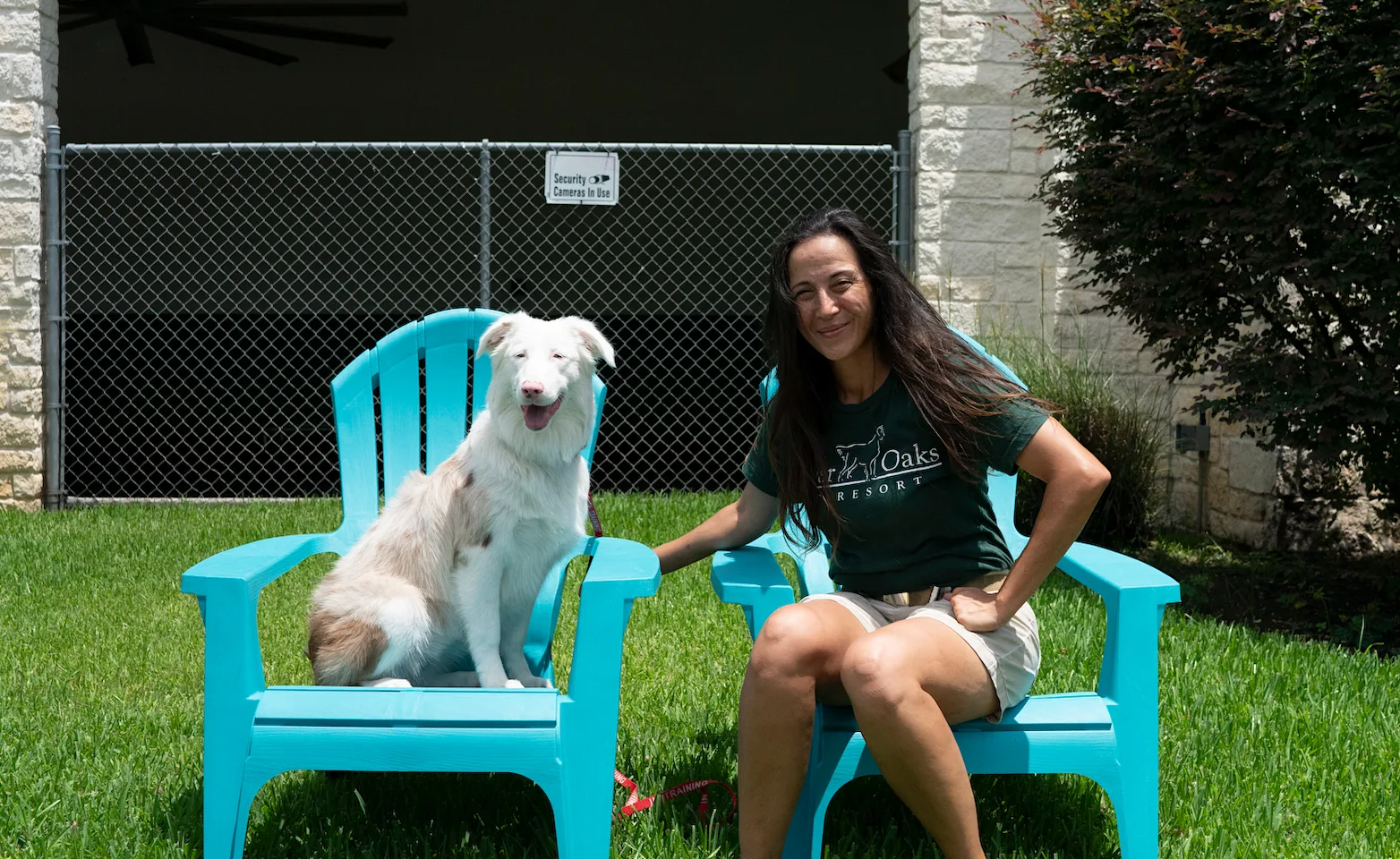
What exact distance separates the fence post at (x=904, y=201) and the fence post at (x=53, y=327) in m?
4.68

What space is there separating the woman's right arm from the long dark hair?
10 cm

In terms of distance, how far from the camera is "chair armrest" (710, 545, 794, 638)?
2258 millimetres

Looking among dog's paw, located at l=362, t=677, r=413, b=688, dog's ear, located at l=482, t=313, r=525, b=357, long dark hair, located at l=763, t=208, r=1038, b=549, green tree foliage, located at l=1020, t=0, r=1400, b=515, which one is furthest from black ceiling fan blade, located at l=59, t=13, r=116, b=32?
long dark hair, located at l=763, t=208, r=1038, b=549

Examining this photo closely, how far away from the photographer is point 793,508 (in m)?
2.42

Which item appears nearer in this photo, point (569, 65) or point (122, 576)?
point (122, 576)

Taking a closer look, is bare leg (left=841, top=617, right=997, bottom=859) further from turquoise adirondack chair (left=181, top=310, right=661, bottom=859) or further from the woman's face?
the woman's face

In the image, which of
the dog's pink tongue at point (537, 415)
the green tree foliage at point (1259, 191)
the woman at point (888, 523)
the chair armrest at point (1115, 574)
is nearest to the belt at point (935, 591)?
the woman at point (888, 523)

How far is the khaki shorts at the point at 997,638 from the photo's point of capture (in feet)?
6.89

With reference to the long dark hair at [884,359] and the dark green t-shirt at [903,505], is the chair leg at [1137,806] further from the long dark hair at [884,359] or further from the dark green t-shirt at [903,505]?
the long dark hair at [884,359]

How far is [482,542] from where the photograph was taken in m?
2.46

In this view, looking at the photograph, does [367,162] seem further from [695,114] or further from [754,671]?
[754,671]

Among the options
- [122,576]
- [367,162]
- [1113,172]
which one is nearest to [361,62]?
[367,162]

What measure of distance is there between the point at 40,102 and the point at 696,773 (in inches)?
224

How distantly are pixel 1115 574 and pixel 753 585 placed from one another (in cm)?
73
